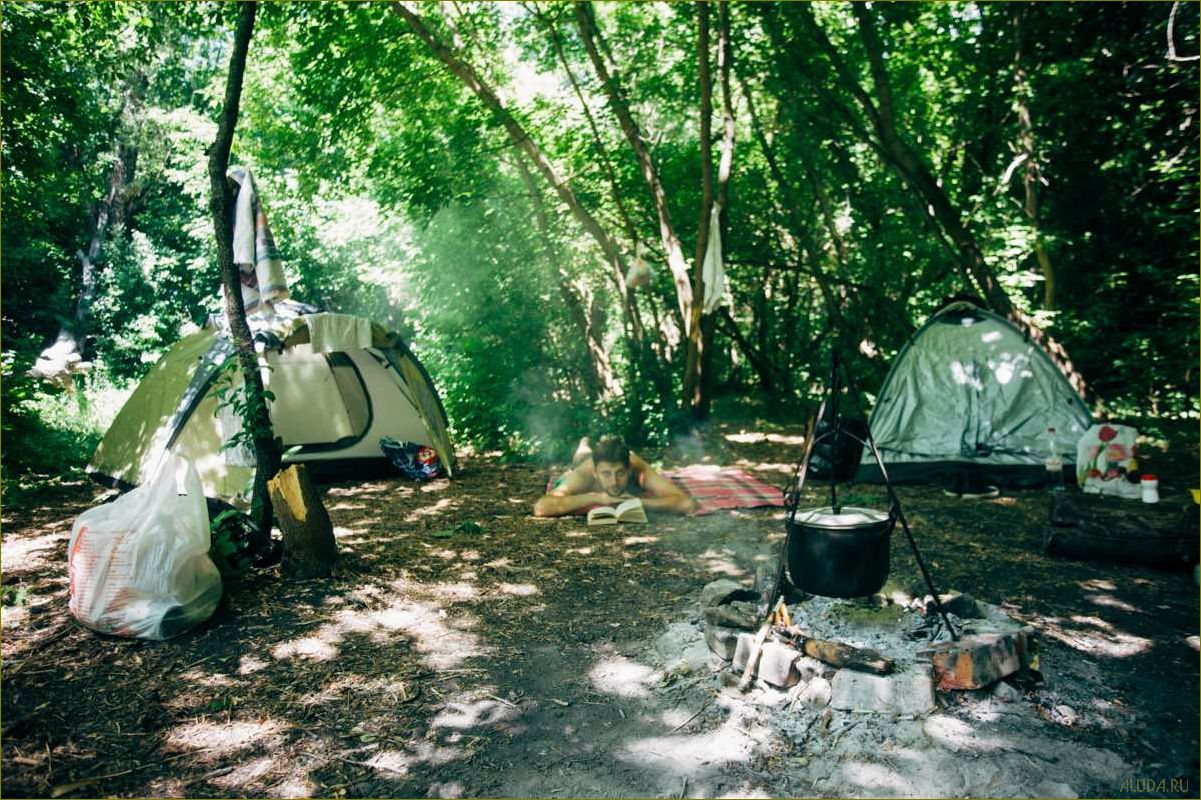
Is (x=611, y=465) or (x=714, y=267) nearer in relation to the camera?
(x=611, y=465)

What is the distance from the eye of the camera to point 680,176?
36.5ft

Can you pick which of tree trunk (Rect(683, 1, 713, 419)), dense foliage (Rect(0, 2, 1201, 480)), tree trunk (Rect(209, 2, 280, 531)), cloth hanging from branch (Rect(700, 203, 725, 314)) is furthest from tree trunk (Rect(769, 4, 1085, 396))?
tree trunk (Rect(209, 2, 280, 531))

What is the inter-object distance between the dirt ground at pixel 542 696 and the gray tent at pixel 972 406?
2222 mm

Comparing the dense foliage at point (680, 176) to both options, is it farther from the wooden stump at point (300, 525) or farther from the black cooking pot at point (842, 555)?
the black cooking pot at point (842, 555)

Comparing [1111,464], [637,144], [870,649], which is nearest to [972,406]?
[1111,464]

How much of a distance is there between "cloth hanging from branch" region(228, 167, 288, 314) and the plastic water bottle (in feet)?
21.7

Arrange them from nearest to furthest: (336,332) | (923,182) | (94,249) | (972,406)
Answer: (336,332) < (972,406) < (923,182) < (94,249)

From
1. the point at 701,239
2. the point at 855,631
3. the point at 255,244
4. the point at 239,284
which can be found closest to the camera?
the point at 855,631

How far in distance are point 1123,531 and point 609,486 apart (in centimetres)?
375

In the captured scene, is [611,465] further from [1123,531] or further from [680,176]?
[680,176]

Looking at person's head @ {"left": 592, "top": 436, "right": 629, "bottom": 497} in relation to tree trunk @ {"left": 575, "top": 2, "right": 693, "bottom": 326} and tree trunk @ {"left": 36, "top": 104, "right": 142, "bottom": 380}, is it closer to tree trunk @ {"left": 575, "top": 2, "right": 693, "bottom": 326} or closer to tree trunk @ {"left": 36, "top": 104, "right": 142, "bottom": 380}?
tree trunk @ {"left": 575, "top": 2, "right": 693, "bottom": 326}

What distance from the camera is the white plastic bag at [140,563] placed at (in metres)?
3.69

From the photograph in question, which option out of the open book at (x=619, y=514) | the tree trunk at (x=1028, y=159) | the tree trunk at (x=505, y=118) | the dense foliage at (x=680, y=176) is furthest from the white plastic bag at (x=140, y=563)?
the tree trunk at (x=1028, y=159)

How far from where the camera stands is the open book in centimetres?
624
